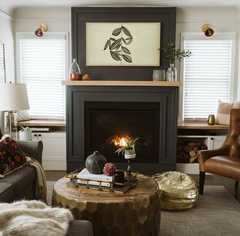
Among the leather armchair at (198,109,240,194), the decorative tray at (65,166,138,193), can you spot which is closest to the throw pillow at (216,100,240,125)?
the leather armchair at (198,109,240,194)

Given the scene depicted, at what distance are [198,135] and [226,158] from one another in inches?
43.8

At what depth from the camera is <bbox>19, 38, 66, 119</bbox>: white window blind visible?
490cm

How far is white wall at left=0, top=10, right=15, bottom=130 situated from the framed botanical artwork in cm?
121

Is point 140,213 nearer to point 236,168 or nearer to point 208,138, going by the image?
point 236,168

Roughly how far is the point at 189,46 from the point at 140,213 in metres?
3.24

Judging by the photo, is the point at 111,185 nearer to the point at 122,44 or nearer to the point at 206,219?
the point at 206,219

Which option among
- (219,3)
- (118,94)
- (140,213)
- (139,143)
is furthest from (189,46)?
(140,213)

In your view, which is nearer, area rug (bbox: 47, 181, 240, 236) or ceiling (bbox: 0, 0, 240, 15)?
area rug (bbox: 47, 181, 240, 236)

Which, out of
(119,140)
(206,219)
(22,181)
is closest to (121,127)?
(119,140)

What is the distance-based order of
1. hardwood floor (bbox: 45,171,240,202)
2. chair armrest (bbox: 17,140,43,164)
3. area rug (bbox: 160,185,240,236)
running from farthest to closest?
hardwood floor (bbox: 45,171,240,202) < chair armrest (bbox: 17,140,43,164) < area rug (bbox: 160,185,240,236)

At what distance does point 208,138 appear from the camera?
458 cm

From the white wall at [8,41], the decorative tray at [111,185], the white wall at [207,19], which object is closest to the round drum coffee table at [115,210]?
the decorative tray at [111,185]

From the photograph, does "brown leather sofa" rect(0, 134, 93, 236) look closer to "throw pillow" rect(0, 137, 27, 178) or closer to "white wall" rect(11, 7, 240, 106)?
"throw pillow" rect(0, 137, 27, 178)

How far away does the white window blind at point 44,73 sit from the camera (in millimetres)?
4902
